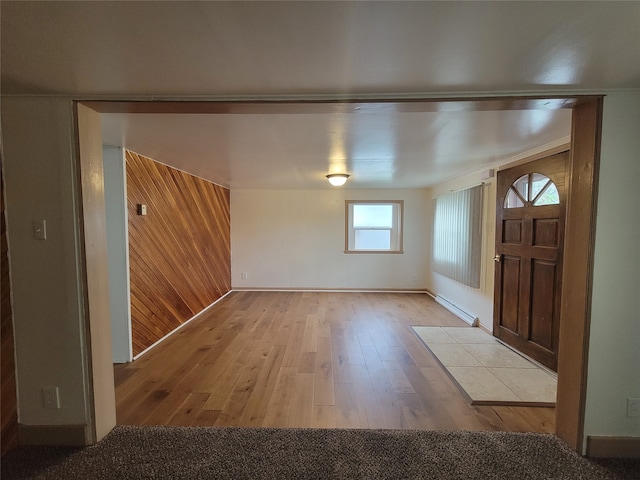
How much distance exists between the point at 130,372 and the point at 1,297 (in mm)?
1457

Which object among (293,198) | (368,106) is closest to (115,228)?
(368,106)

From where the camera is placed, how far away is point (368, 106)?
174cm

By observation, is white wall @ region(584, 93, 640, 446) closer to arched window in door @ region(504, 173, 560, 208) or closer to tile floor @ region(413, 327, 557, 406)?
tile floor @ region(413, 327, 557, 406)

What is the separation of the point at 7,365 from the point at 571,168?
364 centimetres

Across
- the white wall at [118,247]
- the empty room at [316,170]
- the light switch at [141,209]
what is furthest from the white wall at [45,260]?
the light switch at [141,209]

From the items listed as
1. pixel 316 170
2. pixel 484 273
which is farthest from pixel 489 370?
pixel 316 170

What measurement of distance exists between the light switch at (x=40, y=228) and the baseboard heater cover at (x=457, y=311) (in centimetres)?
466

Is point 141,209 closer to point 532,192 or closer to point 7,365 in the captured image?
point 7,365

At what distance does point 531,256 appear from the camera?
314 cm

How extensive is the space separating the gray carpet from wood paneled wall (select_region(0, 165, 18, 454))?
0.35 ft

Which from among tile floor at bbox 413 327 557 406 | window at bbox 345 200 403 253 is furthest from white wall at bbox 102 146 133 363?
window at bbox 345 200 403 253

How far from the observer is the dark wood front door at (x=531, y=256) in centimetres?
284

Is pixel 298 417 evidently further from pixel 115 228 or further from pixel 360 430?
pixel 115 228

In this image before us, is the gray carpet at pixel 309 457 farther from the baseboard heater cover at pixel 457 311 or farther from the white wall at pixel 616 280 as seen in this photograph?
the baseboard heater cover at pixel 457 311
